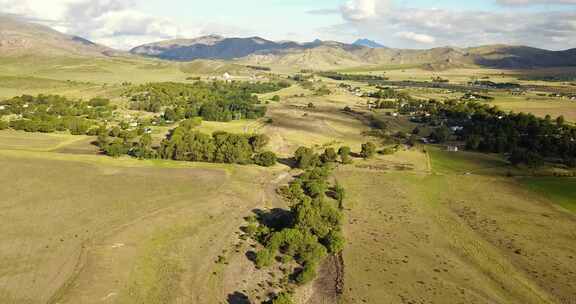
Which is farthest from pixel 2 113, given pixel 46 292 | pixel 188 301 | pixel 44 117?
pixel 188 301

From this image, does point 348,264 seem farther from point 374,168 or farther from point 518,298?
point 374,168

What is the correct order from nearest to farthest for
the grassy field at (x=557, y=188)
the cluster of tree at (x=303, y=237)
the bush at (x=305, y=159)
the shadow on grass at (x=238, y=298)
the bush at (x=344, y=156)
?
the shadow on grass at (x=238, y=298)
the cluster of tree at (x=303, y=237)
the grassy field at (x=557, y=188)
the bush at (x=305, y=159)
the bush at (x=344, y=156)

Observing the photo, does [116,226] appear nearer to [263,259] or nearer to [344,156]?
[263,259]

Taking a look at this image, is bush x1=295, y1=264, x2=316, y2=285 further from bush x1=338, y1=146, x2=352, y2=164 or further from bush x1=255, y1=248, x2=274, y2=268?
bush x1=338, y1=146, x2=352, y2=164

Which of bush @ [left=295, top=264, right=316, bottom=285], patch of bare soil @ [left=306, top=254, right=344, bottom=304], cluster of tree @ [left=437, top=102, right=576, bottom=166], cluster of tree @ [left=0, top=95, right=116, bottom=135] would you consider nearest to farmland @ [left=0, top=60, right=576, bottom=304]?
patch of bare soil @ [left=306, top=254, right=344, bottom=304]

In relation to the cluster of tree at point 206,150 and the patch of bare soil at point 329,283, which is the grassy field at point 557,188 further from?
the cluster of tree at point 206,150

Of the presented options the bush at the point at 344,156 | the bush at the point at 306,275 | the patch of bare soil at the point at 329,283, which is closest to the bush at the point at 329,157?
the bush at the point at 344,156

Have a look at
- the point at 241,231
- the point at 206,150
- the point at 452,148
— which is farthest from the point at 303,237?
the point at 452,148
